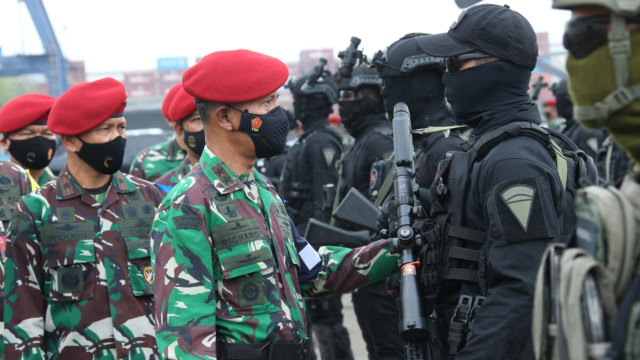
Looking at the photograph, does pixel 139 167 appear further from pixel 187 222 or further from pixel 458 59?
pixel 458 59

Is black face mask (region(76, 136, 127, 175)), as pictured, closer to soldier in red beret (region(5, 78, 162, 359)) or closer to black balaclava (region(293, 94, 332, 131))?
soldier in red beret (region(5, 78, 162, 359))

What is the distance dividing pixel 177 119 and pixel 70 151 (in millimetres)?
2018

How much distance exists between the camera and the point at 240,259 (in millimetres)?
2738

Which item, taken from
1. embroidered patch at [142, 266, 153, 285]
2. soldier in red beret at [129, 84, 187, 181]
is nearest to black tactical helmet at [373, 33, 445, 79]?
embroidered patch at [142, 266, 153, 285]

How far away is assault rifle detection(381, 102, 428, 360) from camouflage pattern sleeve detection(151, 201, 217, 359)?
78 cm

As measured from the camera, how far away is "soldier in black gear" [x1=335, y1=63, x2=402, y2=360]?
16.4 feet

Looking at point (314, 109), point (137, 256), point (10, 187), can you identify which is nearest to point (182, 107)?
point (10, 187)

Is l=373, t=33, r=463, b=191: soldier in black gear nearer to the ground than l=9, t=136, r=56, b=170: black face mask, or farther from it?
farther from it

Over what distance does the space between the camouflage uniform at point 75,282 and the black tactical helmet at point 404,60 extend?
1.90m

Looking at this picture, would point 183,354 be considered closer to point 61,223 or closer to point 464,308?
point 464,308

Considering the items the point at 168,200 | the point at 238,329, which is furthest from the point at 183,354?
the point at 168,200

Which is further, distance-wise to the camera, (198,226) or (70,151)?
(70,151)

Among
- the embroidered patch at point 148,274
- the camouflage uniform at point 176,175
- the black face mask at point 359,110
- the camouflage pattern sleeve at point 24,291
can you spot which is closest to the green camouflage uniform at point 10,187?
the camouflage uniform at point 176,175

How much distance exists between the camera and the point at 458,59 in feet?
9.84
